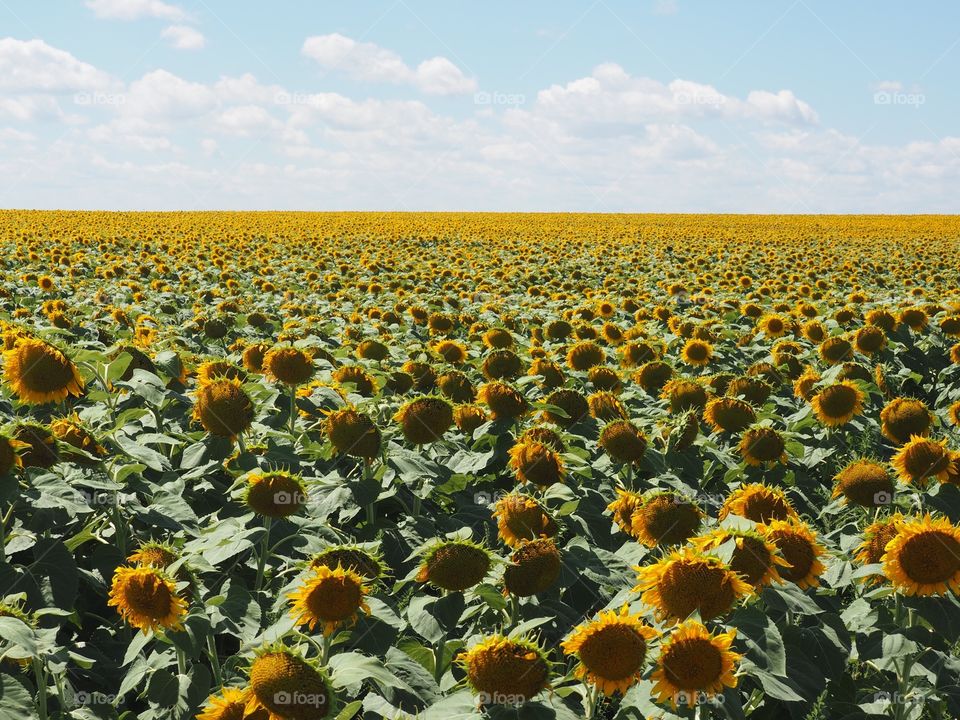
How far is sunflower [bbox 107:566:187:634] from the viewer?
8.60 feet

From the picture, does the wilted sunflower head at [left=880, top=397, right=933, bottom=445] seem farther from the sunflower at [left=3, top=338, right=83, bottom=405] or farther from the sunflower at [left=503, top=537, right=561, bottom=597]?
the sunflower at [left=3, top=338, right=83, bottom=405]

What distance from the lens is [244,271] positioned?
725 inches

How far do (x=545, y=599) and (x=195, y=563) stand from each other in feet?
4.10

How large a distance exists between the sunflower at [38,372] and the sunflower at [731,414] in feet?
11.9

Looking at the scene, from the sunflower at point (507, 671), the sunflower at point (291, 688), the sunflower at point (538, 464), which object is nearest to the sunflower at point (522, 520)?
the sunflower at point (538, 464)

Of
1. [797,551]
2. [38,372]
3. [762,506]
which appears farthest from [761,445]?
[38,372]

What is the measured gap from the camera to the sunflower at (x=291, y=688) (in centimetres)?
213

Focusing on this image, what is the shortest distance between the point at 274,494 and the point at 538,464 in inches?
45.8

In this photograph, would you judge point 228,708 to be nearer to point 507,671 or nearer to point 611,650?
point 507,671

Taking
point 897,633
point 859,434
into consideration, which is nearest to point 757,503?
point 897,633

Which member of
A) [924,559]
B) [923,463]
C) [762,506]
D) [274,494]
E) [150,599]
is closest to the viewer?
[150,599]

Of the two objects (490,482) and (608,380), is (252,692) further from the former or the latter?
(608,380)

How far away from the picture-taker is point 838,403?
5680 mm

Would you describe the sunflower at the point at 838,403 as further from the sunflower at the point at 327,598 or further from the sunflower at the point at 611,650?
the sunflower at the point at 327,598
